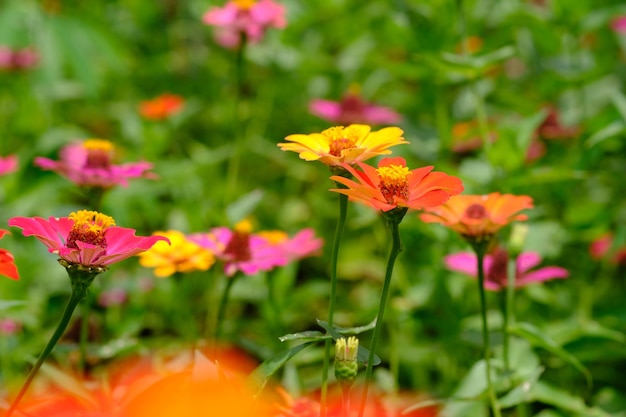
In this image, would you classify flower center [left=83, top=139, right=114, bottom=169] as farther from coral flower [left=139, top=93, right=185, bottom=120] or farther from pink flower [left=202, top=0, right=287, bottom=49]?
coral flower [left=139, top=93, right=185, bottom=120]

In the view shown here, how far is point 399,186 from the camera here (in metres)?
0.62

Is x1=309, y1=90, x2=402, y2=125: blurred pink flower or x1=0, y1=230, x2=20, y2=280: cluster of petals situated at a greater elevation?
x1=309, y1=90, x2=402, y2=125: blurred pink flower

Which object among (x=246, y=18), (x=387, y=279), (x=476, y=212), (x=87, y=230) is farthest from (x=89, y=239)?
(x=246, y=18)

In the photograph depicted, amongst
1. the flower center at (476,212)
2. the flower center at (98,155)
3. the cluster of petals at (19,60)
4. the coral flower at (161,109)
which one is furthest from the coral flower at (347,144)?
the cluster of petals at (19,60)

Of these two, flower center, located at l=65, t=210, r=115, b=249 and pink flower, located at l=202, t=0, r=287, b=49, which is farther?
pink flower, located at l=202, t=0, r=287, b=49

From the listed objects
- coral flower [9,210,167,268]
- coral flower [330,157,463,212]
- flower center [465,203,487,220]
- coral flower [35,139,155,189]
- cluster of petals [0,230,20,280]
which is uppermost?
coral flower [35,139,155,189]

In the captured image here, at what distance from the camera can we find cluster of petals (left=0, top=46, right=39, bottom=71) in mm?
1946

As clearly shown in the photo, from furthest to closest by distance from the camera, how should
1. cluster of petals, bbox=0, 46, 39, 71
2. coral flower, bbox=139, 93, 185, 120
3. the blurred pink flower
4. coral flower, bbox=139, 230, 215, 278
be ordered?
cluster of petals, bbox=0, 46, 39, 71, coral flower, bbox=139, 93, 185, 120, the blurred pink flower, coral flower, bbox=139, 230, 215, 278

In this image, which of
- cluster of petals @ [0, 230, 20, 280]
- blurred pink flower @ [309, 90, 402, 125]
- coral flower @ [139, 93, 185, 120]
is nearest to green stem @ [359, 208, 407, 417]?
cluster of petals @ [0, 230, 20, 280]

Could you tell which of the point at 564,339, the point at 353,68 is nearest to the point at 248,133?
the point at 353,68

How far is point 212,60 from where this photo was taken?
2.33 meters

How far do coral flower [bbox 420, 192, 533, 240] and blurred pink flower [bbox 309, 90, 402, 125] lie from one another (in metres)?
0.76

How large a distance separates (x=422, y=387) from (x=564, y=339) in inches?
9.7

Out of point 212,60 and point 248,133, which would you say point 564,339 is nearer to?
point 248,133
